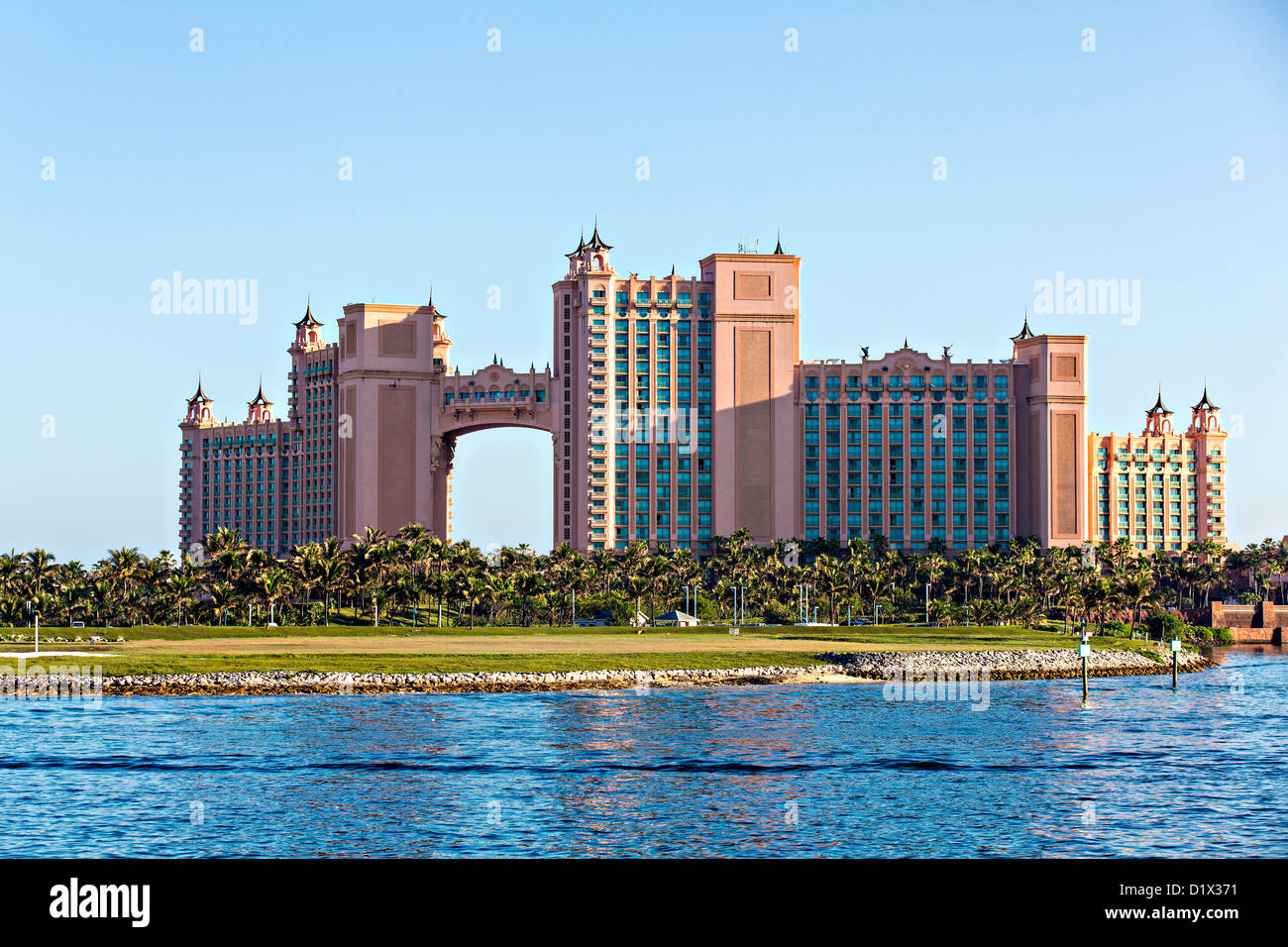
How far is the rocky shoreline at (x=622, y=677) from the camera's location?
103312 mm

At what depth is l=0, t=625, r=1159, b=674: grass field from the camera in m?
116

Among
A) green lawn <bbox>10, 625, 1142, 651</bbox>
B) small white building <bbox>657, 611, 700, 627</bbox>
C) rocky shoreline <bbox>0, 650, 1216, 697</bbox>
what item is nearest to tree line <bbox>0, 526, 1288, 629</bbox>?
small white building <bbox>657, 611, 700, 627</bbox>

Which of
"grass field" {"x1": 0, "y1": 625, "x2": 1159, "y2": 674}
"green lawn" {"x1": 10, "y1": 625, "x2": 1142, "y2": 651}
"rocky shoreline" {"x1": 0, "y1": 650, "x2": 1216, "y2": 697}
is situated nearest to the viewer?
"rocky shoreline" {"x1": 0, "y1": 650, "x2": 1216, "y2": 697}

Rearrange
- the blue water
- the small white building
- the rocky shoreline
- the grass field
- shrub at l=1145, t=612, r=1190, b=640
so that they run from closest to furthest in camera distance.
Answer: the blue water, the rocky shoreline, the grass field, the small white building, shrub at l=1145, t=612, r=1190, b=640

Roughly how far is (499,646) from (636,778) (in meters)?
78.0

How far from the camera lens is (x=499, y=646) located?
140875 millimetres

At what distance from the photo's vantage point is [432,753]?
70875mm

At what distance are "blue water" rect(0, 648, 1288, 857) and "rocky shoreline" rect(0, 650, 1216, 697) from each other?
18.5 feet

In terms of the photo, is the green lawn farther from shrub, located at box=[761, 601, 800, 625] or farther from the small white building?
shrub, located at box=[761, 601, 800, 625]

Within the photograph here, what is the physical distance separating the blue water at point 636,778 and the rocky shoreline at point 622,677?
18.5ft

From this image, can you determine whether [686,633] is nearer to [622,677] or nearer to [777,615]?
[777,615]

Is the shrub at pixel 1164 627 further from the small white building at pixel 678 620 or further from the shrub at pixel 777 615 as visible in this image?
the small white building at pixel 678 620

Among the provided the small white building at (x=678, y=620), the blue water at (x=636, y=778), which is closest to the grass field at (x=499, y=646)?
the small white building at (x=678, y=620)

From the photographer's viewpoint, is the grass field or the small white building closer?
the grass field
